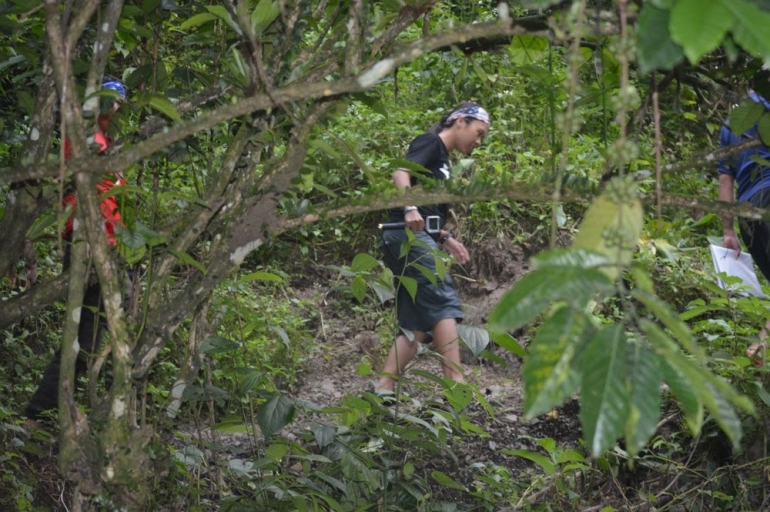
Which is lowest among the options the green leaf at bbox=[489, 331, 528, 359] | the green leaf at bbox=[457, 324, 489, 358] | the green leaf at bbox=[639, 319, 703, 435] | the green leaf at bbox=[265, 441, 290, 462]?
Answer: the green leaf at bbox=[265, 441, 290, 462]

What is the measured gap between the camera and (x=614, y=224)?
Result: 988 millimetres

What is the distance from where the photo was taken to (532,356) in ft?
2.75

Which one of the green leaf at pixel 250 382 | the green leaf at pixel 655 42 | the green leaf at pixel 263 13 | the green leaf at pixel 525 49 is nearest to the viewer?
the green leaf at pixel 655 42

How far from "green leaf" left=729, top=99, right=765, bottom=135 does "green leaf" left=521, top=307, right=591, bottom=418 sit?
1.10 meters

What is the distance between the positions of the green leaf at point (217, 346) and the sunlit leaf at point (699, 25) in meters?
1.76

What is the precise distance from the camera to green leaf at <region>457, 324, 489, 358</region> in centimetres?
260

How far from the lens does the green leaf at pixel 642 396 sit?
79 centimetres

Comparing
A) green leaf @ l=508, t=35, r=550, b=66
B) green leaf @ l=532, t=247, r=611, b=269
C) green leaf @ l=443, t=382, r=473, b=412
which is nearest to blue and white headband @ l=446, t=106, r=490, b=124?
green leaf @ l=443, t=382, r=473, b=412

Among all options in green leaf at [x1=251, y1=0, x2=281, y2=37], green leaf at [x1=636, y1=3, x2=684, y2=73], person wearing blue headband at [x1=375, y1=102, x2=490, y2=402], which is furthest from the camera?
person wearing blue headband at [x1=375, y1=102, x2=490, y2=402]

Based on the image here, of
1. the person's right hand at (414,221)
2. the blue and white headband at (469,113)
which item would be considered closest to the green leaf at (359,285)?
the person's right hand at (414,221)

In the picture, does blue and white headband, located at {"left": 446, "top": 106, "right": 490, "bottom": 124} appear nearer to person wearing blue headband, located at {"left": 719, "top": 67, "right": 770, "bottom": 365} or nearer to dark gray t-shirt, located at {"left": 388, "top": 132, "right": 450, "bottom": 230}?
dark gray t-shirt, located at {"left": 388, "top": 132, "right": 450, "bottom": 230}

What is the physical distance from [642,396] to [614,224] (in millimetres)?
240

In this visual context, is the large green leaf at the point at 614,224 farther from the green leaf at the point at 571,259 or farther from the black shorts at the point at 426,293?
the black shorts at the point at 426,293

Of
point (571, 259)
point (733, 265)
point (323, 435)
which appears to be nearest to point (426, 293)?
point (733, 265)
